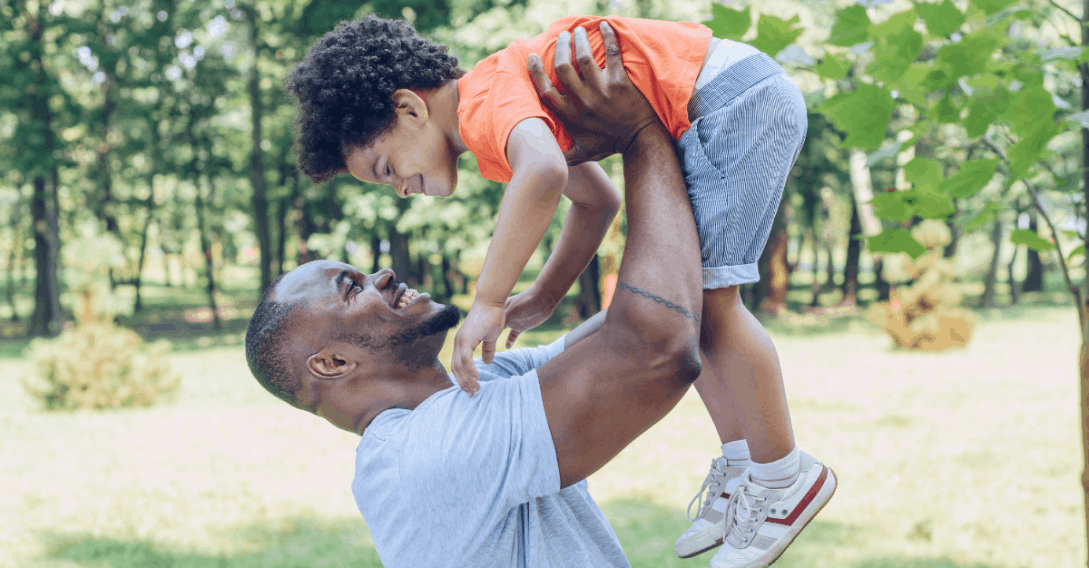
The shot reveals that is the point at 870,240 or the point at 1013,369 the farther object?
the point at 1013,369

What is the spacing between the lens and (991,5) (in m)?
2.07

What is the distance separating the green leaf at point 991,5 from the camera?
2.04 m

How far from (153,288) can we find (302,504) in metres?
41.1

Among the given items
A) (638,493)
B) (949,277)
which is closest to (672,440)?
(638,493)

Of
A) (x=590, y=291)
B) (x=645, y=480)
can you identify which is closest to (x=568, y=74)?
(x=645, y=480)

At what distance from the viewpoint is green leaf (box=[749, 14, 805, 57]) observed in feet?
7.25

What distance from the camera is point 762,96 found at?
1.62 m

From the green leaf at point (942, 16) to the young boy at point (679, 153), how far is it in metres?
0.71

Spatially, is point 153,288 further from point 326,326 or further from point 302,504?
point 326,326

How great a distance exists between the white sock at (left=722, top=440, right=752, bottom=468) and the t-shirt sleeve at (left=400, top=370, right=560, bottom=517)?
635 millimetres

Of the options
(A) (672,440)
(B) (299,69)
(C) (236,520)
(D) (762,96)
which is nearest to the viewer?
(D) (762,96)

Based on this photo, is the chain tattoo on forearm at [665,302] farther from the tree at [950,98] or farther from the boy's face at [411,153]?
the tree at [950,98]

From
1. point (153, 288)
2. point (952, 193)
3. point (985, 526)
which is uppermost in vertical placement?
point (952, 193)

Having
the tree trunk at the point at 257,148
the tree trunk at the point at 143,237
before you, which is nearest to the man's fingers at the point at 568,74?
the tree trunk at the point at 257,148
